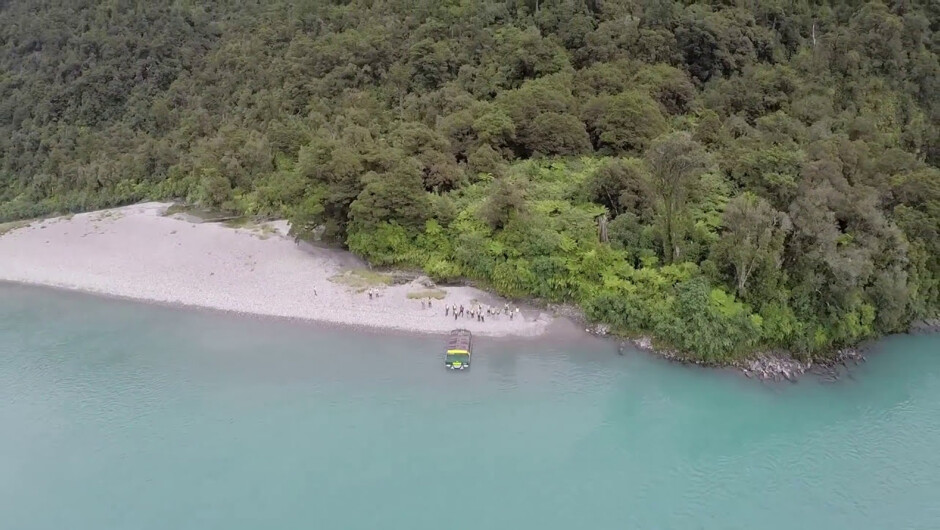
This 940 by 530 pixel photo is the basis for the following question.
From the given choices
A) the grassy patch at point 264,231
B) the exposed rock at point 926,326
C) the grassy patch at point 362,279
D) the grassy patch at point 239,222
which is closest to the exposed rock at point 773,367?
the exposed rock at point 926,326

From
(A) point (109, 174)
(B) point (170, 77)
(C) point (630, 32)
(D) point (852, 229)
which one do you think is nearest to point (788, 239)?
(D) point (852, 229)

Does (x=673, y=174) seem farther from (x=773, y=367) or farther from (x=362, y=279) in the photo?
(x=362, y=279)

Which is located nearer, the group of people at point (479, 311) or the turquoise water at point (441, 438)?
the turquoise water at point (441, 438)

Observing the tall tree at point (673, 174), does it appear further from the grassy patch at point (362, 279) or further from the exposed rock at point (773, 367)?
the grassy patch at point (362, 279)

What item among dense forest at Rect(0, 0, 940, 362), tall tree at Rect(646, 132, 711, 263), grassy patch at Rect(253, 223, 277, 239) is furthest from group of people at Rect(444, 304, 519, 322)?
grassy patch at Rect(253, 223, 277, 239)

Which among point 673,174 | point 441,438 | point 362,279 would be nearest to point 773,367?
point 673,174

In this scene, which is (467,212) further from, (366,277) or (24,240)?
(24,240)
